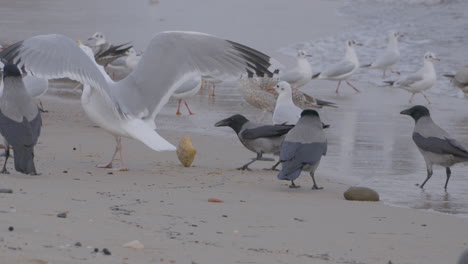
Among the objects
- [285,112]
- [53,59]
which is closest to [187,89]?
[285,112]

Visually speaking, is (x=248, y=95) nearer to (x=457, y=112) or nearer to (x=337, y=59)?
(x=457, y=112)

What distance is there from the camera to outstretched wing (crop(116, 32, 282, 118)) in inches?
361

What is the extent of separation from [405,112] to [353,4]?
25117 mm

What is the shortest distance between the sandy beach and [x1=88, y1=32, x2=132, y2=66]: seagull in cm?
76

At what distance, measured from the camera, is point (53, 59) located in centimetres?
851

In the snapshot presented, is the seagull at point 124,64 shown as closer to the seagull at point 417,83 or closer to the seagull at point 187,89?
the seagull at point 187,89

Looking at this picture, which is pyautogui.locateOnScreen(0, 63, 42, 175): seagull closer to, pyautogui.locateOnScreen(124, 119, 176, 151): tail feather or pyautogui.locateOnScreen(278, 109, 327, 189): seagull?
pyautogui.locateOnScreen(124, 119, 176, 151): tail feather

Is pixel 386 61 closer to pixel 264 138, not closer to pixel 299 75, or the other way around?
pixel 299 75

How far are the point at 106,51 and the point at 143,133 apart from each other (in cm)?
249

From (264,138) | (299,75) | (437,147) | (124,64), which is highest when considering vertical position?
(437,147)

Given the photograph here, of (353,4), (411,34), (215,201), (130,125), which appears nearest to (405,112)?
(130,125)

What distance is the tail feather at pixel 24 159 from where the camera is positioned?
762 cm

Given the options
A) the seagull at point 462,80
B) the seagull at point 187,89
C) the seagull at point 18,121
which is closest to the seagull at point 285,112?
the seagull at point 187,89

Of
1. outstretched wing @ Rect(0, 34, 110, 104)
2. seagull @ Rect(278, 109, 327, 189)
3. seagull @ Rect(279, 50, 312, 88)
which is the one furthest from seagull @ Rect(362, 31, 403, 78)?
outstretched wing @ Rect(0, 34, 110, 104)
